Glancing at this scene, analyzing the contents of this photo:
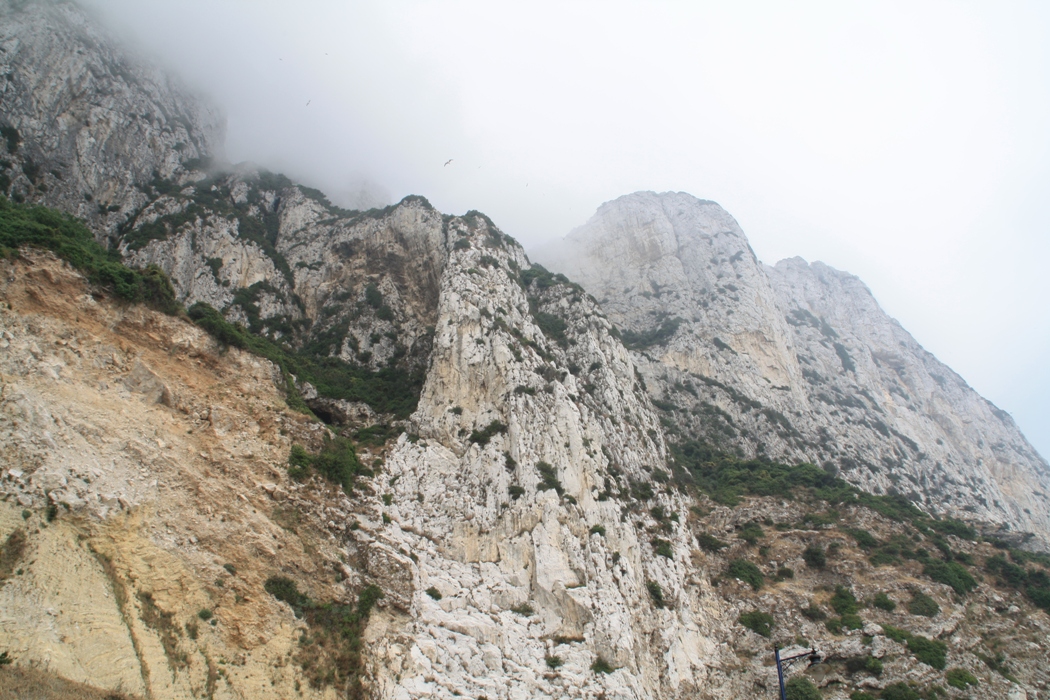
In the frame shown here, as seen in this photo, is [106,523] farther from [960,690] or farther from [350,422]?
[960,690]

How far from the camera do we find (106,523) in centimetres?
1720

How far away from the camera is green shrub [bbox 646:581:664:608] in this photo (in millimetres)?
28797

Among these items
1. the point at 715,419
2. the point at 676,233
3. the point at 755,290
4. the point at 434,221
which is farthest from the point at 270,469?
the point at 676,233

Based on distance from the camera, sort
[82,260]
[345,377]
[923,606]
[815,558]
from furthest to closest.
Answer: [345,377] → [815,558] → [923,606] → [82,260]

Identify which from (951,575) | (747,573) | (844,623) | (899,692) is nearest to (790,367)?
(951,575)

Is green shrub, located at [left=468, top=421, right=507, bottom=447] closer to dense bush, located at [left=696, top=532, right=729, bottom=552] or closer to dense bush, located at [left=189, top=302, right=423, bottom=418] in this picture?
dense bush, located at [left=189, top=302, right=423, bottom=418]

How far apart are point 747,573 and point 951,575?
10.8m

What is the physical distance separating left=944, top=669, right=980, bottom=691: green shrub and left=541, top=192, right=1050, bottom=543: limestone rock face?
24104 millimetres

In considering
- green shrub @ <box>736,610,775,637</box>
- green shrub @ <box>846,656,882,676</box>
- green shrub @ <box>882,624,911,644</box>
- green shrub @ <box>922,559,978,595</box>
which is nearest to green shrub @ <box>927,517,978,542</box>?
green shrub @ <box>922,559,978,595</box>

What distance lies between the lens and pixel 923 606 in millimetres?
28375

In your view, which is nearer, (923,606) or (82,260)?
(82,260)

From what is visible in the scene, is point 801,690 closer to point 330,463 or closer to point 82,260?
point 330,463

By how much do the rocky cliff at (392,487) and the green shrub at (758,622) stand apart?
0.35 feet

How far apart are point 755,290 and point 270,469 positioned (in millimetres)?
65239
